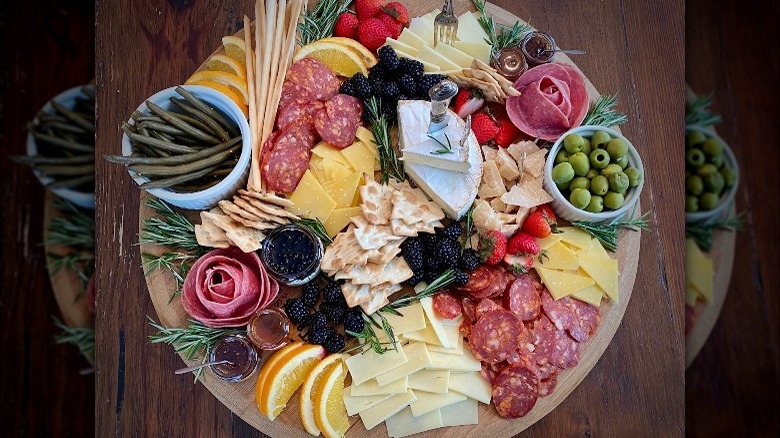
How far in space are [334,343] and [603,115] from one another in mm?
1000

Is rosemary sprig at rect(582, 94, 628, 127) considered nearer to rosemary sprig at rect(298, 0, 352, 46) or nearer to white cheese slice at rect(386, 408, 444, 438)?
rosemary sprig at rect(298, 0, 352, 46)

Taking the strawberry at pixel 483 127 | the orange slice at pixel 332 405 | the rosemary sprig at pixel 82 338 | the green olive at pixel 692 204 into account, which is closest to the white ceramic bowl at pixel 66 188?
the rosemary sprig at pixel 82 338

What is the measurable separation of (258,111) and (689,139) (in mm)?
1559

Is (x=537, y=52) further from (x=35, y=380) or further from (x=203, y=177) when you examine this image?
(x=35, y=380)

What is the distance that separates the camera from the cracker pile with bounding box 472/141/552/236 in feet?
5.93

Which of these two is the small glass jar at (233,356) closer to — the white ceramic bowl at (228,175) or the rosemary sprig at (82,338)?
the white ceramic bowl at (228,175)

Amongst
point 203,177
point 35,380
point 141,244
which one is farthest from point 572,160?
point 35,380

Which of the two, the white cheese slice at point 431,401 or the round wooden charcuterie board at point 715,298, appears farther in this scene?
the round wooden charcuterie board at point 715,298

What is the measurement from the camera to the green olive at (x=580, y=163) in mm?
1775

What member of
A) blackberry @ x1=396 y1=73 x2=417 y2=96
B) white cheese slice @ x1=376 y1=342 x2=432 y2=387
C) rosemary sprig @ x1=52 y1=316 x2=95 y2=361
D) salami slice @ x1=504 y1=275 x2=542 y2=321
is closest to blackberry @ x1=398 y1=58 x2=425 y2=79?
blackberry @ x1=396 y1=73 x2=417 y2=96

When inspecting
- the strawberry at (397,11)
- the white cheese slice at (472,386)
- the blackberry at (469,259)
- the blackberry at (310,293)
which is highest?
the strawberry at (397,11)

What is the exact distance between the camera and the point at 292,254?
1.77 metres

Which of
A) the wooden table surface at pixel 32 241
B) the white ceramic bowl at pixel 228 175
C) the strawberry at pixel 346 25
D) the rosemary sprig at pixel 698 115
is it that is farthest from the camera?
the wooden table surface at pixel 32 241

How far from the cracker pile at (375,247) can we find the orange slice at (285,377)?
176 mm
